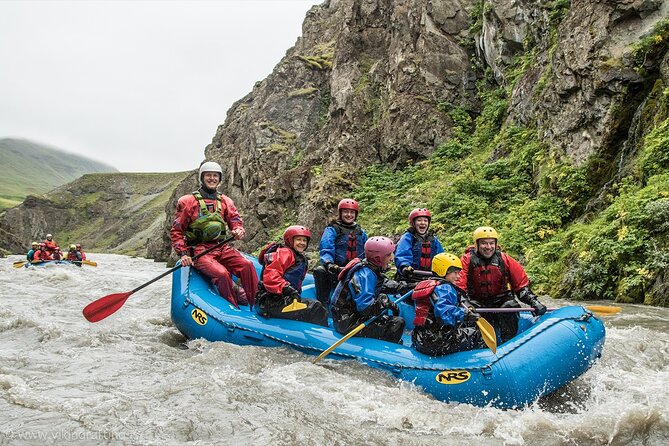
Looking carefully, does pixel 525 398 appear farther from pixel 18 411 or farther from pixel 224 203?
pixel 224 203

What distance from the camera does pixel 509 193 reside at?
46.6 ft

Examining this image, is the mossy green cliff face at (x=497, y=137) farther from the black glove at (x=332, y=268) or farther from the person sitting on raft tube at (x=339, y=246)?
the black glove at (x=332, y=268)

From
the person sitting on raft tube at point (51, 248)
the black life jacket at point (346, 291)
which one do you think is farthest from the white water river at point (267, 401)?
the person sitting on raft tube at point (51, 248)

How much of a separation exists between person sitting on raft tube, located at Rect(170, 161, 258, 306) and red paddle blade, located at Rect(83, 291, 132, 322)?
3.41 feet

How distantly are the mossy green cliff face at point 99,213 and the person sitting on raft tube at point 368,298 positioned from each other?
75104 millimetres

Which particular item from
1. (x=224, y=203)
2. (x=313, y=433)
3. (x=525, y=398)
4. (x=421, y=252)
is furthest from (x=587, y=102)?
(x=313, y=433)

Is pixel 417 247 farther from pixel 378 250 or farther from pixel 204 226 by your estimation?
pixel 204 226

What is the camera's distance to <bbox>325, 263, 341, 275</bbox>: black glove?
7.26m

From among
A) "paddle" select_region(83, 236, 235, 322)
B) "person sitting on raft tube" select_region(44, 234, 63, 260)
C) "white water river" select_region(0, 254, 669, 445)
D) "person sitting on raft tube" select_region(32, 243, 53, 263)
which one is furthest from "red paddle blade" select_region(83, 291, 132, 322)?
"person sitting on raft tube" select_region(44, 234, 63, 260)

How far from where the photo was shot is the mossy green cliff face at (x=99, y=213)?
88375 millimetres

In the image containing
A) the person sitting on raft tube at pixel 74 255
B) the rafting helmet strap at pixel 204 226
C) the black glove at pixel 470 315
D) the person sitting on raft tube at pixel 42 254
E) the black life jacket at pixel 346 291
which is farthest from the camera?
the person sitting on raft tube at pixel 74 255

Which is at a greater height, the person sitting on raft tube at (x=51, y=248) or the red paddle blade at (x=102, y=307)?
the red paddle blade at (x=102, y=307)

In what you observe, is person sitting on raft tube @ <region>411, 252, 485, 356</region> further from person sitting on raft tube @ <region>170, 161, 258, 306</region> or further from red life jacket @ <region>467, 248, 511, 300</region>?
person sitting on raft tube @ <region>170, 161, 258, 306</region>

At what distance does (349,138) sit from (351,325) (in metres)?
16.5
